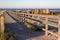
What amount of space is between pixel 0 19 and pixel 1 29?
48 cm

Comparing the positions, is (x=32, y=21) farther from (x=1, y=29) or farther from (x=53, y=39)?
(x=1, y=29)

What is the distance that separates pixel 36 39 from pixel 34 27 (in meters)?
5.17

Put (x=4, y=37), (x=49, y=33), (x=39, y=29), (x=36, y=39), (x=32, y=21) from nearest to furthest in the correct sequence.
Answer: (x=4, y=37)
(x=36, y=39)
(x=49, y=33)
(x=39, y=29)
(x=32, y=21)

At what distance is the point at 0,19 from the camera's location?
9.66 m

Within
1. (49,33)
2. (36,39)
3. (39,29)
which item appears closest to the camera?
(36,39)

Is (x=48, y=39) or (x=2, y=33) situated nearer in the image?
(x=2, y=33)

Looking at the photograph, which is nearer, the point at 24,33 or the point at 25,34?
the point at 25,34

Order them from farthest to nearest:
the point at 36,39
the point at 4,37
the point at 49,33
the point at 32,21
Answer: the point at 32,21 < the point at 49,33 < the point at 36,39 < the point at 4,37

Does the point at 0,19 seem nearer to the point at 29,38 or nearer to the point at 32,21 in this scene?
the point at 29,38

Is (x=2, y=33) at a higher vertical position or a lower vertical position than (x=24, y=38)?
higher

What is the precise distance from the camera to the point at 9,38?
9.95m

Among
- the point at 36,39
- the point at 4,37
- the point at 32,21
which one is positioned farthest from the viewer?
the point at 32,21

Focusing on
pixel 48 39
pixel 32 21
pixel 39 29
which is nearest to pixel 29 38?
pixel 48 39

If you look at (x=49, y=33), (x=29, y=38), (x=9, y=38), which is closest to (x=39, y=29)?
(x=49, y=33)
